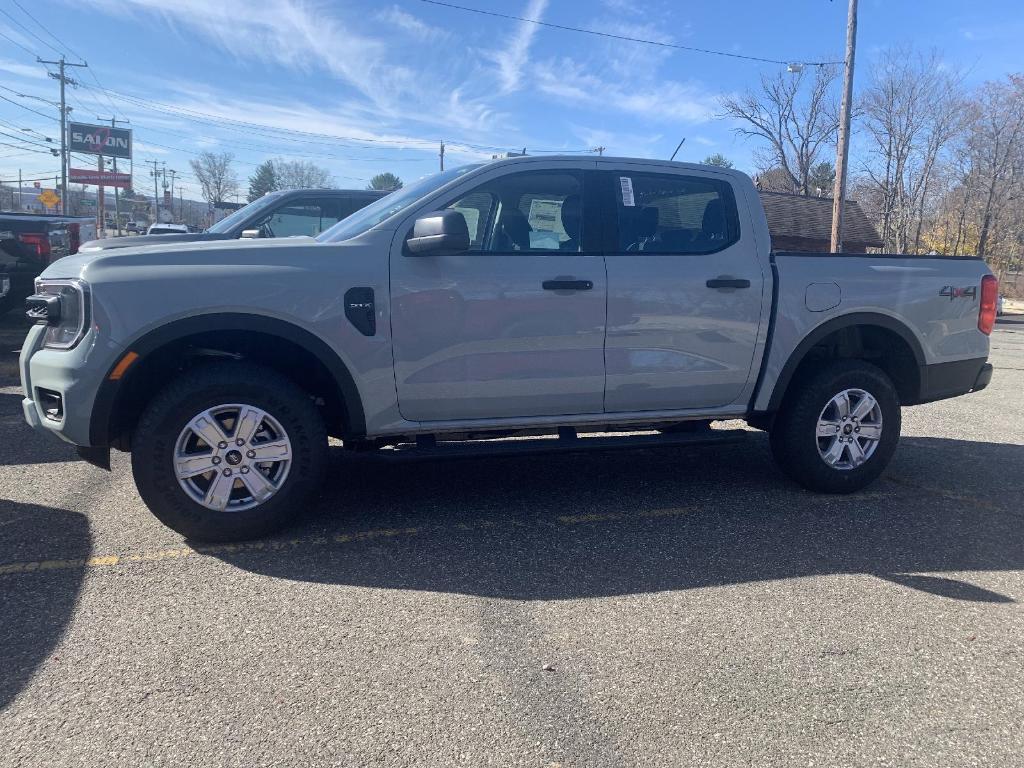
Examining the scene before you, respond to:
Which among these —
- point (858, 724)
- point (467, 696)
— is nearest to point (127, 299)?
point (467, 696)

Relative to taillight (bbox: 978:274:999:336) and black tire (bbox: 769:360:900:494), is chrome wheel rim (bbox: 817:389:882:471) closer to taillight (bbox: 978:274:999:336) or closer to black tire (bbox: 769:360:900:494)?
black tire (bbox: 769:360:900:494)

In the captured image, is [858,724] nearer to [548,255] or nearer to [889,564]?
[889,564]

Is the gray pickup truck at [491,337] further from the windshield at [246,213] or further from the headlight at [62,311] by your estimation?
the windshield at [246,213]

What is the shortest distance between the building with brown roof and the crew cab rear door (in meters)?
30.9

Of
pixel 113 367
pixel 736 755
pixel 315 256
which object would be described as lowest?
pixel 736 755

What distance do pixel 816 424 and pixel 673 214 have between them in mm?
1548

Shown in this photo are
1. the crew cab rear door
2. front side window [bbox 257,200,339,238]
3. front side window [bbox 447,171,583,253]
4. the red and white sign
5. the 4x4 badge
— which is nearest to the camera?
front side window [bbox 447,171,583,253]

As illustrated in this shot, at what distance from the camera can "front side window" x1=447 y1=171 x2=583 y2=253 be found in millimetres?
4195

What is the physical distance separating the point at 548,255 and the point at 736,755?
8.66 ft

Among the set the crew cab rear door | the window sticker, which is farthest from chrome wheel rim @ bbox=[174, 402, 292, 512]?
the window sticker

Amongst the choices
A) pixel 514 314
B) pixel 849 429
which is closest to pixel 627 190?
pixel 514 314

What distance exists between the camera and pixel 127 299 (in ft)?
11.6

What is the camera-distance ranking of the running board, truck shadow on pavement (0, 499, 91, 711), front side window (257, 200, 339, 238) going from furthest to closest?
1. front side window (257, 200, 339, 238)
2. the running board
3. truck shadow on pavement (0, 499, 91, 711)

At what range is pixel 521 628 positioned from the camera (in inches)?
120
